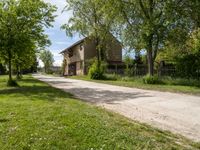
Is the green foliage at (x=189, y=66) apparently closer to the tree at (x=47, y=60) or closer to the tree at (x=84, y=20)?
the tree at (x=84, y=20)

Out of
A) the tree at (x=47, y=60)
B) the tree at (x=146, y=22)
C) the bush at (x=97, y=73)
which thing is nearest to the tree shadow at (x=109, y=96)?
the tree at (x=146, y=22)

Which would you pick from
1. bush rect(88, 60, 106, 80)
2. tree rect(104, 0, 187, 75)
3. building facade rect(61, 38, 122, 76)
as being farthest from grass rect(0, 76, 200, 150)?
building facade rect(61, 38, 122, 76)

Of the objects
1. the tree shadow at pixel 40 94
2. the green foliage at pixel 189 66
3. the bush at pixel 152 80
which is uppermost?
the green foliage at pixel 189 66

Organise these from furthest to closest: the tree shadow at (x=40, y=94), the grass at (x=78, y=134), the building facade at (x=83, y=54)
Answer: the building facade at (x=83, y=54), the tree shadow at (x=40, y=94), the grass at (x=78, y=134)

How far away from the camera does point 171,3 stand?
26.5 metres

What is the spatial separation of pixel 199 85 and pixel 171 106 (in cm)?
1122

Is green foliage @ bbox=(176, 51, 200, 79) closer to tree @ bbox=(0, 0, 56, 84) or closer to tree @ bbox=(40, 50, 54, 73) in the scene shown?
tree @ bbox=(0, 0, 56, 84)

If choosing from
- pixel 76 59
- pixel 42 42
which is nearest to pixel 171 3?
pixel 42 42

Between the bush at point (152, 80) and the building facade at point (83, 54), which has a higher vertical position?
the building facade at point (83, 54)

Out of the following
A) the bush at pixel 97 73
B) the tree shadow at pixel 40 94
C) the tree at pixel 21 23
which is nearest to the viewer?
the tree shadow at pixel 40 94

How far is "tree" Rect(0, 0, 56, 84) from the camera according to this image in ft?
77.8

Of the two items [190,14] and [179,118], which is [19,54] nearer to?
[190,14]

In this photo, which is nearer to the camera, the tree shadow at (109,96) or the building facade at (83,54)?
the tree shadow at (109,96)

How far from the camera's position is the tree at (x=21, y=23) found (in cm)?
2372
